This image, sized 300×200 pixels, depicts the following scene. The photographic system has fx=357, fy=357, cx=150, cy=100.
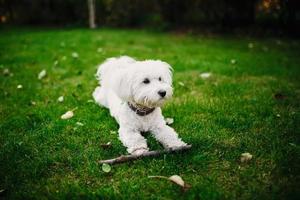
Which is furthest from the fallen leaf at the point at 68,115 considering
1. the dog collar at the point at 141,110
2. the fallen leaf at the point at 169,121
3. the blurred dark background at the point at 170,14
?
the blurred dark background at the point at 170,14

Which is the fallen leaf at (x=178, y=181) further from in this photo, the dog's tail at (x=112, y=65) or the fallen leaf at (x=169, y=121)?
the dog's tail at (x=112, y=65)

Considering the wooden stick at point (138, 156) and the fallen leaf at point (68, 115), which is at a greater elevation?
the wooden stick at point (138, 156)

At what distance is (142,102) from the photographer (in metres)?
3.87

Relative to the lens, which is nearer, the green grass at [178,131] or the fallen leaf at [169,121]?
the green grass at [178,131]

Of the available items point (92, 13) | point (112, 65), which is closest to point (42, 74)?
point (112, 65)

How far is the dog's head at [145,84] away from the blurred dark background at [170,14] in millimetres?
6410

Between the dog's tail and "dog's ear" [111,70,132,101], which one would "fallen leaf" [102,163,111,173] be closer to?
"dog's ear" [111,70,132,101]

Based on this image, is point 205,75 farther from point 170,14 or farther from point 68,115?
point 170,14

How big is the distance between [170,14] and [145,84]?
8.88 m

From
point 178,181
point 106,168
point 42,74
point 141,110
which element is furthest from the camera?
point 42,74

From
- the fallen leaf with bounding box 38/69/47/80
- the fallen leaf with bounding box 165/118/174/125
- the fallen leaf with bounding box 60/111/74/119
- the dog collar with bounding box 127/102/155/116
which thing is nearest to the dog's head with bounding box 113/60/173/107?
the dog collar with bounding box 127/102/155/116

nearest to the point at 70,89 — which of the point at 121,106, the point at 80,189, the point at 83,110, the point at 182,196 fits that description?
the point at 83,110

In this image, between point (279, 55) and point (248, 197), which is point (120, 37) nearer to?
point (279, 55)

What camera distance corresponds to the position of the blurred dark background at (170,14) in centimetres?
1024
